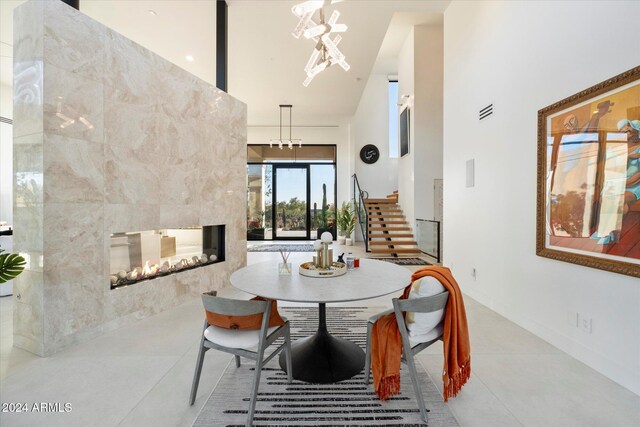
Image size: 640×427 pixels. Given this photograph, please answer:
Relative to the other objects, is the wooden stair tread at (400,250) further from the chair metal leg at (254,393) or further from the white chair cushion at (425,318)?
the chair metal leg at (254,393)

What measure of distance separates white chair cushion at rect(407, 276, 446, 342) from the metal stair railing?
18.0 ft

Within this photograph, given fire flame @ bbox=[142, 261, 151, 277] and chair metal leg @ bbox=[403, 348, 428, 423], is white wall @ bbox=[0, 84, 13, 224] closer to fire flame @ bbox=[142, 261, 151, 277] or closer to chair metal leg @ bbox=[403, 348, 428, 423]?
fire flame @ bbox=[142, 261, 151, 277]

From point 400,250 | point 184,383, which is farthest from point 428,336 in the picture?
point 400,250

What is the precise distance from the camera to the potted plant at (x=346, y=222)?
867 cm

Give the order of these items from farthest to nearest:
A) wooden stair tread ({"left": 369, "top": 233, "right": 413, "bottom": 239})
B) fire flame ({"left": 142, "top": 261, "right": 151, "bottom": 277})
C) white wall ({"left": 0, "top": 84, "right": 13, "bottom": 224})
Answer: wooden stair tread ({"left": 369, "top": 233, "right": 413, "bottom": 239}), white wall ({"left": 0, "top": 84, "right": 13, "bottom": 224}), fire flame ({"left": 142, "top": 261, "right": 151, "bottom": 277})

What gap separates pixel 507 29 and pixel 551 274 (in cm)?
242

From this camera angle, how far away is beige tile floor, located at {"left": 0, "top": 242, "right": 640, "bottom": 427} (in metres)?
1.66

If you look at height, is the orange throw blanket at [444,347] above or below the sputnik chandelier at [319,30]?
below

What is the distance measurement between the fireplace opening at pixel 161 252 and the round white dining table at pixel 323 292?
4.96ft

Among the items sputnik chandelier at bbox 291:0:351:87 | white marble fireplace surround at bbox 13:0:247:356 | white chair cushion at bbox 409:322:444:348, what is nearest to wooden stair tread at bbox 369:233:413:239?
white marble fireplace surround at bbox 13:0:247:356

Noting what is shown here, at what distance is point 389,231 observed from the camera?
24.8 ft

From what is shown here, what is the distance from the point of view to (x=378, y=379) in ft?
5.51

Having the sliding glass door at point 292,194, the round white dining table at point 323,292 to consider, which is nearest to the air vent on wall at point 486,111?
the round white dining table at point 323,292

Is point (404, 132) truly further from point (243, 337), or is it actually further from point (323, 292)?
point (243, 337)
